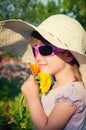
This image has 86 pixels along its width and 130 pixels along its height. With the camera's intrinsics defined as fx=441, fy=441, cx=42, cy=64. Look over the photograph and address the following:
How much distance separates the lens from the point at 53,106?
2.82 meters

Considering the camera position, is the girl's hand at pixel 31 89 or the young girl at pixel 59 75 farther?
the girl's hand at pixel 31 89

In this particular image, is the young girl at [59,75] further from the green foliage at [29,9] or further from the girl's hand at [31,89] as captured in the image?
the green foliage at [29,9]

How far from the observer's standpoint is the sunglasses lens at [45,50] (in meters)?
2.88

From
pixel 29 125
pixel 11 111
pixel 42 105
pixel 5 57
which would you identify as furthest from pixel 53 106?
pixel 5 57

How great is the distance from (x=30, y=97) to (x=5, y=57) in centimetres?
1577

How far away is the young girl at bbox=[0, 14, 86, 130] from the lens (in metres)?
2.72

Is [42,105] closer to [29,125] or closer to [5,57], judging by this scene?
[29,125]

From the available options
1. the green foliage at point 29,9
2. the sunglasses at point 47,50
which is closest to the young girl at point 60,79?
the sunglasses at point 47,50

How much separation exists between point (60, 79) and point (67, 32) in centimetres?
32

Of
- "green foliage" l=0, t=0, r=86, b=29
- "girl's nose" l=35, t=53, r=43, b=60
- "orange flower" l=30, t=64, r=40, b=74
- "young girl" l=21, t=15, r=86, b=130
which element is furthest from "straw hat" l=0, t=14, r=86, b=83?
"green foliage" l=0, t=0, r=86, b=29

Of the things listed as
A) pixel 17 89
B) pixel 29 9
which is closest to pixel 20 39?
pixel 17 89

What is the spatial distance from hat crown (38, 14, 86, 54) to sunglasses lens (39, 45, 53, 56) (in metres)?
0.09

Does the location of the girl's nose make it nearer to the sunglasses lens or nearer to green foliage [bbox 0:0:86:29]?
the sunglasses lens

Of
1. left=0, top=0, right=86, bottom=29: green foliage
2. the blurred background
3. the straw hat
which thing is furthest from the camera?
left=0, top=0, right=86, bottom=29: green foliage
